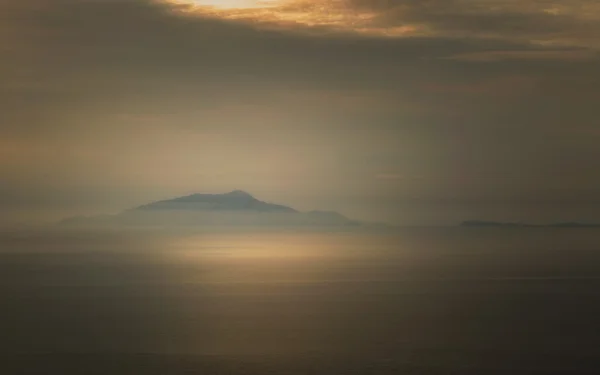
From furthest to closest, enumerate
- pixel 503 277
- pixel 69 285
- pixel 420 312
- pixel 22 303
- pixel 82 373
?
pixel 503 277
pixel 69 285
pixel 22 303
pixel 420 312
pixel 82 373

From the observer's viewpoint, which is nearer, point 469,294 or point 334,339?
point 334,339

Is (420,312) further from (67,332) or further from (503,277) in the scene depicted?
(503,277)

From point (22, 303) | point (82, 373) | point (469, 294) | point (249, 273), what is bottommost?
point (249, 273)

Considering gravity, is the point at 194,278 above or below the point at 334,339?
below

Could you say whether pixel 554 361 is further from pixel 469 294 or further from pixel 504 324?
pixel 469 294

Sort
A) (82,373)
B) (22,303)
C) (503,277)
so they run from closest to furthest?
(82,373) → (22,303) → (503,277)

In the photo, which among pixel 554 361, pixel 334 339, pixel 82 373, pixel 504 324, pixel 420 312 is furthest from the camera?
pixel 420 312

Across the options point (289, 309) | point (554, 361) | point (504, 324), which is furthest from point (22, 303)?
point (554, 361)

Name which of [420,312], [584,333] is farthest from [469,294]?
[584,333]

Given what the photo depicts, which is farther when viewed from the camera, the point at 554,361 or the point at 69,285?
the point at 69,285
